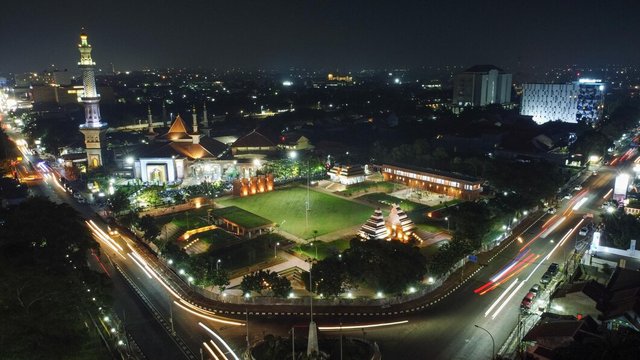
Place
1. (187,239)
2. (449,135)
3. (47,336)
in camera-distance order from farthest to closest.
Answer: (449,135) → (187,239) → (47,336)

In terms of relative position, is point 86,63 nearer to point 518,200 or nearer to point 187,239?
point 187,239

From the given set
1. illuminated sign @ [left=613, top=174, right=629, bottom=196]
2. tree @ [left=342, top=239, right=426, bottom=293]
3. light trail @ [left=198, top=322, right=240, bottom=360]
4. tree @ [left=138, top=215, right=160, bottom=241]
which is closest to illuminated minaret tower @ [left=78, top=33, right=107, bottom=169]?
tree @ [left=138, top=215, right=160, bottom=241]

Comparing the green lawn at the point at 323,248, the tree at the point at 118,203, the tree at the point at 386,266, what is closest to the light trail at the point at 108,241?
the tree at the point at 118,203

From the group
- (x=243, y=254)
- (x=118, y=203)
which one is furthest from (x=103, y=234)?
(x=243, y=254)

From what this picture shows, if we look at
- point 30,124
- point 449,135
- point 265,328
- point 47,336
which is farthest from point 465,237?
point 30,124

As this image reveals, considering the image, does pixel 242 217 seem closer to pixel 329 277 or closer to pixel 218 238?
pixel 218 238

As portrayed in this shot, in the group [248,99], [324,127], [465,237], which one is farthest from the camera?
[248,99]
